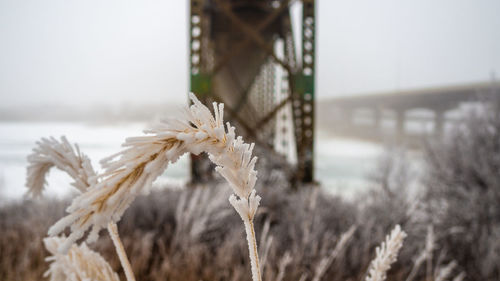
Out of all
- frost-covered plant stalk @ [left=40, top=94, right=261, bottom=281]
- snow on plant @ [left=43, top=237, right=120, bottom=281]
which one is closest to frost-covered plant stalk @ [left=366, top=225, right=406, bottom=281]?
frost-covered plant stalk @ [left=40, top=94, right=261, bottom=281]

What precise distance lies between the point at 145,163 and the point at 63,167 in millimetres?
360

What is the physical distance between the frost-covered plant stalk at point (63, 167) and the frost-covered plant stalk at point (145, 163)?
0.22m

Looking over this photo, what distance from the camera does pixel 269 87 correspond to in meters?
9.45

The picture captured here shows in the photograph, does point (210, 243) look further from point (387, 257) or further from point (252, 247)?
point (252, 247)

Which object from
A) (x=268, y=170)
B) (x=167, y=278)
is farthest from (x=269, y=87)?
(x=167, y=278)

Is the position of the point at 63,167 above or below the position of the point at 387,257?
above

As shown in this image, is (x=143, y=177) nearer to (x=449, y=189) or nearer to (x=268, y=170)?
(x=268, y=170)

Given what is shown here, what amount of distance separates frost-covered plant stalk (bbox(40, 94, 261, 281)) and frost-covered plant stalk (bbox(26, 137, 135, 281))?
0.74 ft

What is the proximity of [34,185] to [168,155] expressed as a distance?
0.56 meters

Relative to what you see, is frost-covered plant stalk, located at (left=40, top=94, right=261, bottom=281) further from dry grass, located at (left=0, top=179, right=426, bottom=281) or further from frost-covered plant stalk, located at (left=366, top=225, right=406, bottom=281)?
dry grass, located at (left=0, top=179, right=426, bottom=281)

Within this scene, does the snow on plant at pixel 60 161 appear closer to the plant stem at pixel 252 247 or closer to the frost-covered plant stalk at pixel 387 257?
the plant stem at pixel 252 247

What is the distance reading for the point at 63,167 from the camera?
749mm

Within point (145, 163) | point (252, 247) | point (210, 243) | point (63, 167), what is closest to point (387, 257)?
point (252, 247)

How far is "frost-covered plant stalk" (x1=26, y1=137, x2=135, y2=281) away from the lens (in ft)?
2.32
